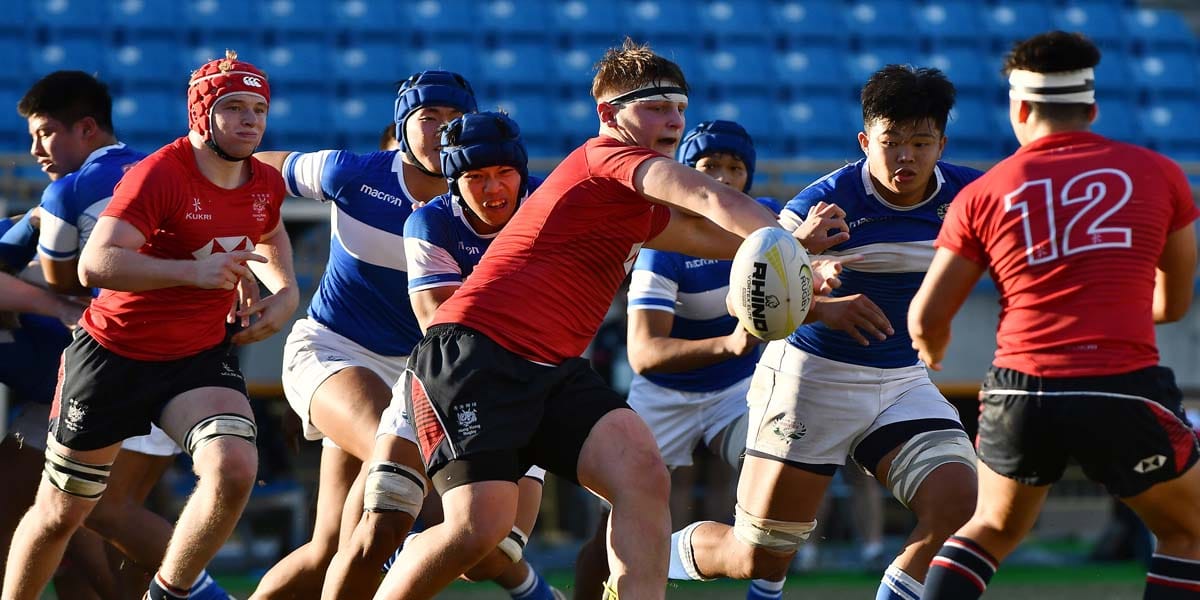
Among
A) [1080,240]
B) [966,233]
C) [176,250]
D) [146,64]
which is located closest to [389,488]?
[176,250]

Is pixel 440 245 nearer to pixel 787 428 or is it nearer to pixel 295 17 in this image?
pixel 787 428

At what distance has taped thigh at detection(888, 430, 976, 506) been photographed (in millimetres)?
5426

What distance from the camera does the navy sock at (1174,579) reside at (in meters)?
4.16

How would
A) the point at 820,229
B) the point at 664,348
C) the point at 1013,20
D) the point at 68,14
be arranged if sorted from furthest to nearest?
the point at 1013,20 < the point at 68,14 < the point at 664,348 < the point at 820,229

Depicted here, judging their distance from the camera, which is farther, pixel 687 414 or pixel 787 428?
pixel 687 414

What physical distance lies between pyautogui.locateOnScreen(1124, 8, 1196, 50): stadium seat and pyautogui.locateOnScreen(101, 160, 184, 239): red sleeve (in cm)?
1379

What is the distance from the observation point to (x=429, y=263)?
5340mm

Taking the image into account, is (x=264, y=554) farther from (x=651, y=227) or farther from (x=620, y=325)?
(x=651, y=227)

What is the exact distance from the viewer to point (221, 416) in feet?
17.8

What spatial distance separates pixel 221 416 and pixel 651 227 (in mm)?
1862

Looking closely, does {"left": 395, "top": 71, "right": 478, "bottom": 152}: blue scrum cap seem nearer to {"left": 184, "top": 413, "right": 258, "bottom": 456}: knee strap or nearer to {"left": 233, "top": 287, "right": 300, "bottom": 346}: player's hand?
{"left": 233, "top": 287, "right": 300, "bottom": 346}: player's hand

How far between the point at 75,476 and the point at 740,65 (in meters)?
11.2

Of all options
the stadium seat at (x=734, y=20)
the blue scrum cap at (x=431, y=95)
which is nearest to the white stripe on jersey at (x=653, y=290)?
the blue scrum cap at (x=431, y=95)

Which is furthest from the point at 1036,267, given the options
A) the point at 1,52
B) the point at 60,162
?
the point at 1,52
